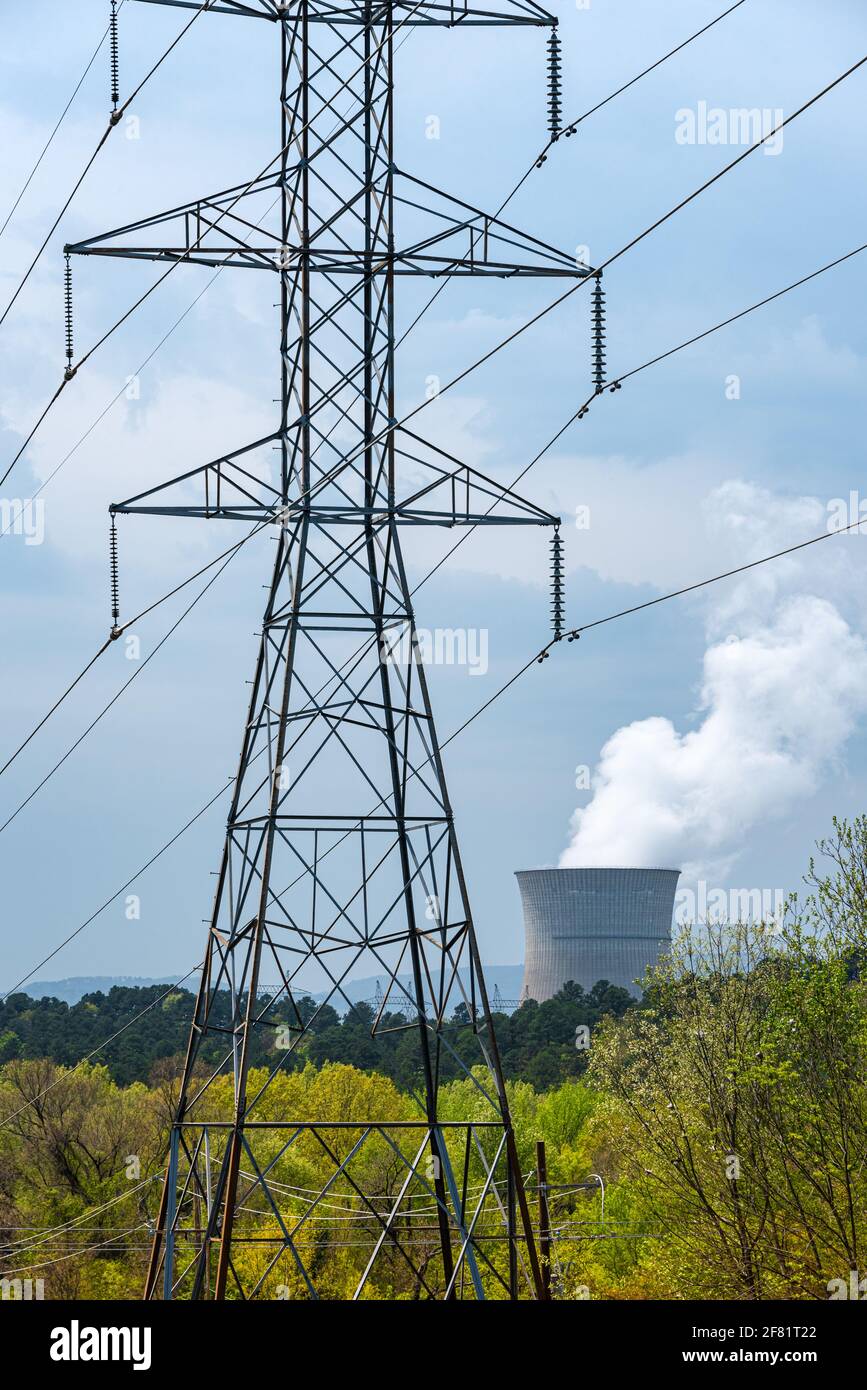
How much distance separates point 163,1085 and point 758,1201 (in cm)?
2915

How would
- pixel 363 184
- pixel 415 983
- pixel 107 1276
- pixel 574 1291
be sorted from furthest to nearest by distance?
pixel 107 1276 → pixel 574 1291 → pixel 363 184 → pixel 415 983

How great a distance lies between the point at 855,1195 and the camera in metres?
26.3

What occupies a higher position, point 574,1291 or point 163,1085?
point 163,1085

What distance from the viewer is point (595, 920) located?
82000mm

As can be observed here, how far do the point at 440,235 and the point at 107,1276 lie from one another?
104ft

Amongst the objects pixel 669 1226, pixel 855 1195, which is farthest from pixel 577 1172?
pixel 855 1195

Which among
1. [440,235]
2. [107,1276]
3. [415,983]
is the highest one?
[440,235]

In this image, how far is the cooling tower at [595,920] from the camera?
81.4m

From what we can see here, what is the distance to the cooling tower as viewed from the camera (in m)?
81.4

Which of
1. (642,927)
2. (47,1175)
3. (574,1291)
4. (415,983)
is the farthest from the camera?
(642,927)

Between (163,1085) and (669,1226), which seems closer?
(669,1226)
